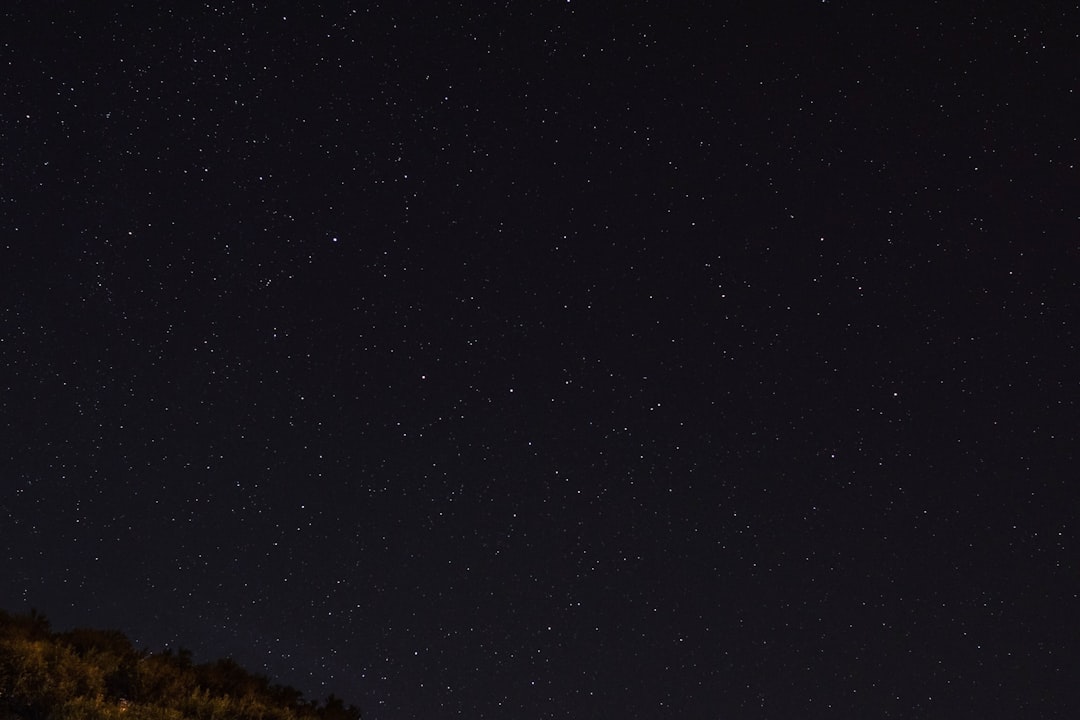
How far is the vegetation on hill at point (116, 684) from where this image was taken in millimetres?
7984

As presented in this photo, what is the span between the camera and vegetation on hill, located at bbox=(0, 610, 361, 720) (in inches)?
314

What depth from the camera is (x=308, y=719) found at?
10367 mm

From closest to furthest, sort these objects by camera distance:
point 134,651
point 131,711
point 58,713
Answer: point 58,713, point 131,711, point 134,651

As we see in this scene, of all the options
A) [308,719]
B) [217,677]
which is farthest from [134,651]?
[308,719]

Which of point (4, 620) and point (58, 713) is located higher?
point (4, 620)

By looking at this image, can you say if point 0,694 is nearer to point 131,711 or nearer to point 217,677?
point 131,711

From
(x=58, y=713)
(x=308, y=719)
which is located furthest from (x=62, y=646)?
(x=308, y=719)

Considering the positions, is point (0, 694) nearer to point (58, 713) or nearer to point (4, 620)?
point (58, 713)

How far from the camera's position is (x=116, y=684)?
9.20 metres

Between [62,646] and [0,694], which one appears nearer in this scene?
[0,694]

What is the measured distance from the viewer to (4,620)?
32.4 feet

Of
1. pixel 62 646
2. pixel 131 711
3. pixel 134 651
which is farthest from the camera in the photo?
pixel 134 651

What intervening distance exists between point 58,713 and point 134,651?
8.01 feet

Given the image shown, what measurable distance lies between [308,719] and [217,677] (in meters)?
1.12
